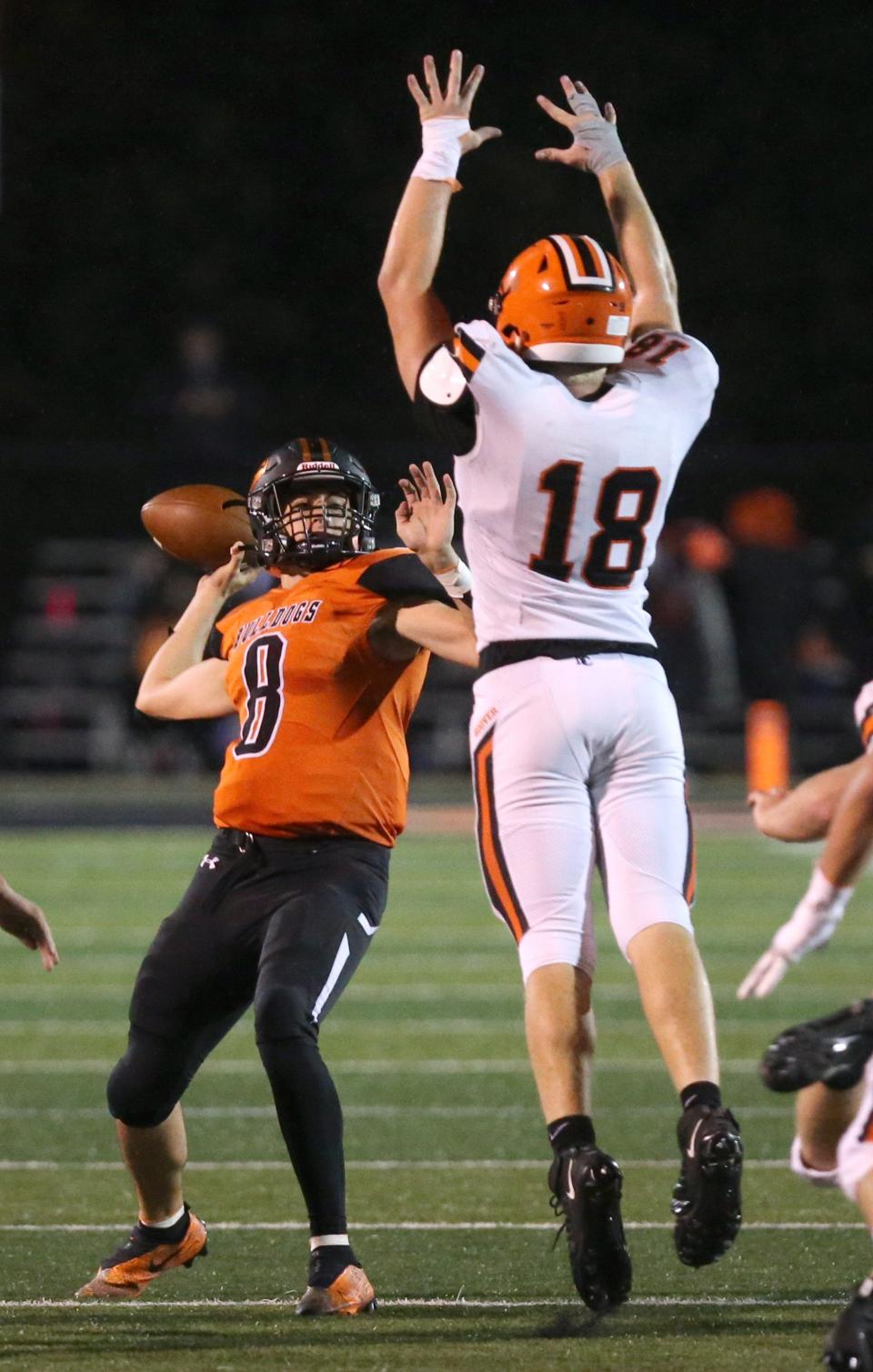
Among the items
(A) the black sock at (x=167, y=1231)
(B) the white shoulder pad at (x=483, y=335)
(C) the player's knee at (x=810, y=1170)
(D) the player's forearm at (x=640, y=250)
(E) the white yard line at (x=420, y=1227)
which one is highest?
(D) the player's forearm at (x=640, y=250)

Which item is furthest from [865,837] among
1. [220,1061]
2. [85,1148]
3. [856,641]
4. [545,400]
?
[856,641]

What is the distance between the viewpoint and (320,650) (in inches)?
165

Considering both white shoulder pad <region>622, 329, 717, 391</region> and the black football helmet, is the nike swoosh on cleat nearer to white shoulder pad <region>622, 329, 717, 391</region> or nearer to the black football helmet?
white shoulder pad <region>622, 329, 717, 391</region>

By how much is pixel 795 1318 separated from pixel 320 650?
1.54 meters

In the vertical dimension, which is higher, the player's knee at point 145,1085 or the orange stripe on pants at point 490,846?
the orange stripe on pants at point 490,846

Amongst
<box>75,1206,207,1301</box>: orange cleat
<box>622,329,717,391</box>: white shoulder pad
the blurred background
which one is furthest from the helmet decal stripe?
the blurred background

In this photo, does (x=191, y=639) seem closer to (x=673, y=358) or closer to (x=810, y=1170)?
(x=673, y=358)

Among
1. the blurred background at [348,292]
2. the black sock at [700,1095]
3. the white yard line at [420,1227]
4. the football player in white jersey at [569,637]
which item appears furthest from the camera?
the blurred background at [348,292]

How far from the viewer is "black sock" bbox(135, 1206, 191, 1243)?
4.16 meters

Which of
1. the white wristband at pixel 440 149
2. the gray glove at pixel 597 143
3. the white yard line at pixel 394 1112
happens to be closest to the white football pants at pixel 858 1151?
the white wristband at pixel 440 149

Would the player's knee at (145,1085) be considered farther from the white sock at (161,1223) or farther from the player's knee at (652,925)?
the player's knee at (652,925)

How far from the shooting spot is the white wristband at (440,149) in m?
3.92

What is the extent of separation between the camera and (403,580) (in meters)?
4.17

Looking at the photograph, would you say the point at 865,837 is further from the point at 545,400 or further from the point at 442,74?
the point at 442,74
